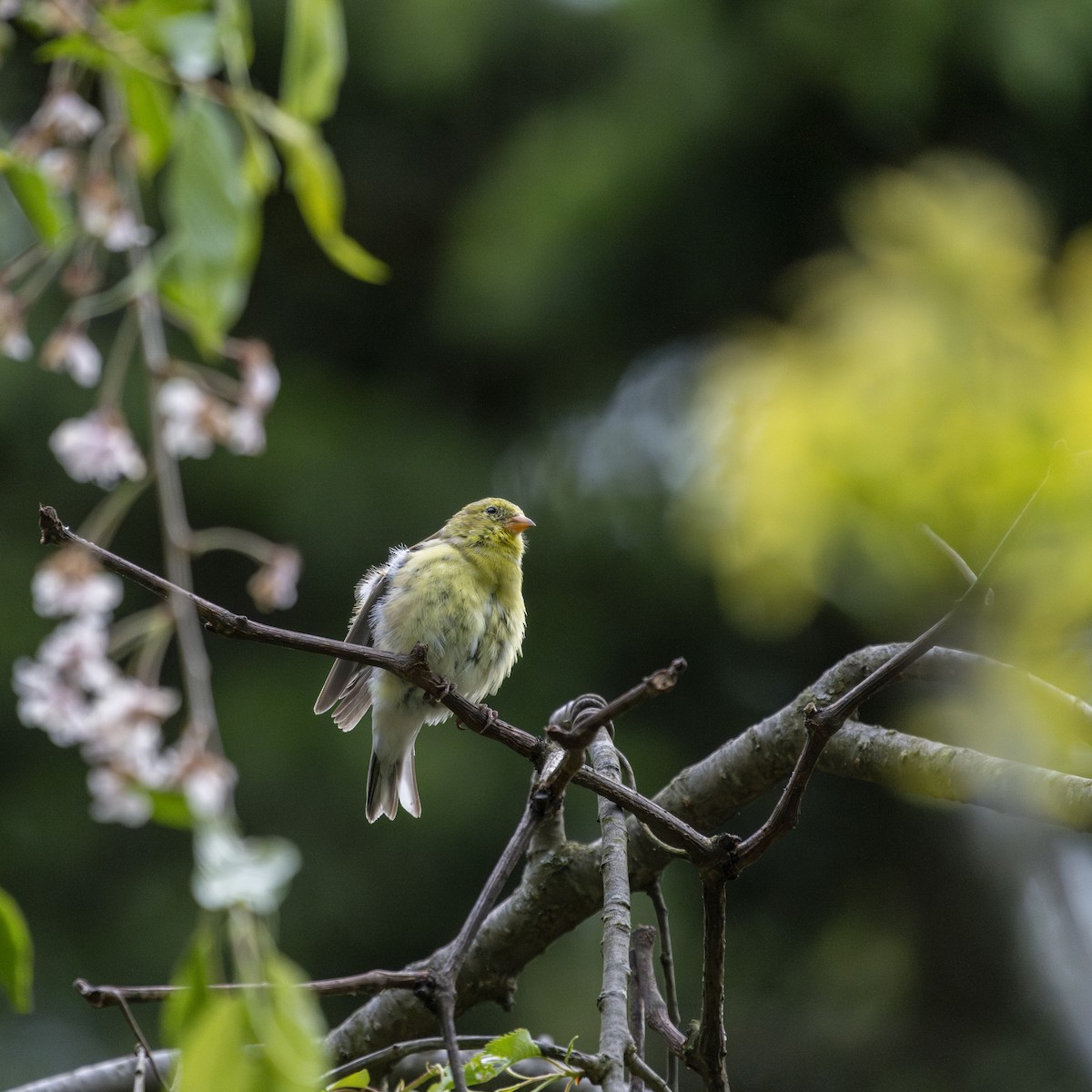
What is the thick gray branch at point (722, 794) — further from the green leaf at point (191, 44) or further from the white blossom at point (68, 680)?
the green leaf at point (191, 44)

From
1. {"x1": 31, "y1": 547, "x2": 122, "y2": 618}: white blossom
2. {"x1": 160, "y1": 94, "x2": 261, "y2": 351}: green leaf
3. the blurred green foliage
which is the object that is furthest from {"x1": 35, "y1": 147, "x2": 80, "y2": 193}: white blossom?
the blurred green foliage

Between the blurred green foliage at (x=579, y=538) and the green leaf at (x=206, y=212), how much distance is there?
4.87 meters

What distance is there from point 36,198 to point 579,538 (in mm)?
5214

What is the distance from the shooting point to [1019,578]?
278 cm

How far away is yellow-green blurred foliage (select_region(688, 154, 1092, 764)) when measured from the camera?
3.03 meters

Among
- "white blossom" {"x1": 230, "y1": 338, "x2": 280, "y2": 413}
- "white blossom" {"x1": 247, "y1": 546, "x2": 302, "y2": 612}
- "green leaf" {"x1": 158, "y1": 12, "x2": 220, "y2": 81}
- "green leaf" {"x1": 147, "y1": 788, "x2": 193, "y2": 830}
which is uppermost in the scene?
"white blossom" {"x1": 230, "y1": 338, "x2": 280, "y2": 413}

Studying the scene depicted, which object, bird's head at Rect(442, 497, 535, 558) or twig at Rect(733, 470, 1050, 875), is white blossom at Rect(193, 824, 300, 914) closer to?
twig at Rect(733, 470, 1050, 875)

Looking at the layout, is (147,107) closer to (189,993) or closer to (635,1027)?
(189,993)

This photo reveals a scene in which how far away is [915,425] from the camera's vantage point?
3.36 m

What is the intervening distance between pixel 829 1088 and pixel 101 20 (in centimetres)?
599

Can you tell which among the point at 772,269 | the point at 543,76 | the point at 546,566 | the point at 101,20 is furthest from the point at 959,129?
the point at 101,20

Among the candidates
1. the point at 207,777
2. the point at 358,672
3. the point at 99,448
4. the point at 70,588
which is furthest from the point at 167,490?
the point at 358,672

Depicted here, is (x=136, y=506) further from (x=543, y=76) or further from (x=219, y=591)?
(x=543, y=76)

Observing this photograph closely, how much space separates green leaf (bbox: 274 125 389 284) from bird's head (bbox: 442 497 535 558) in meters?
2.07
